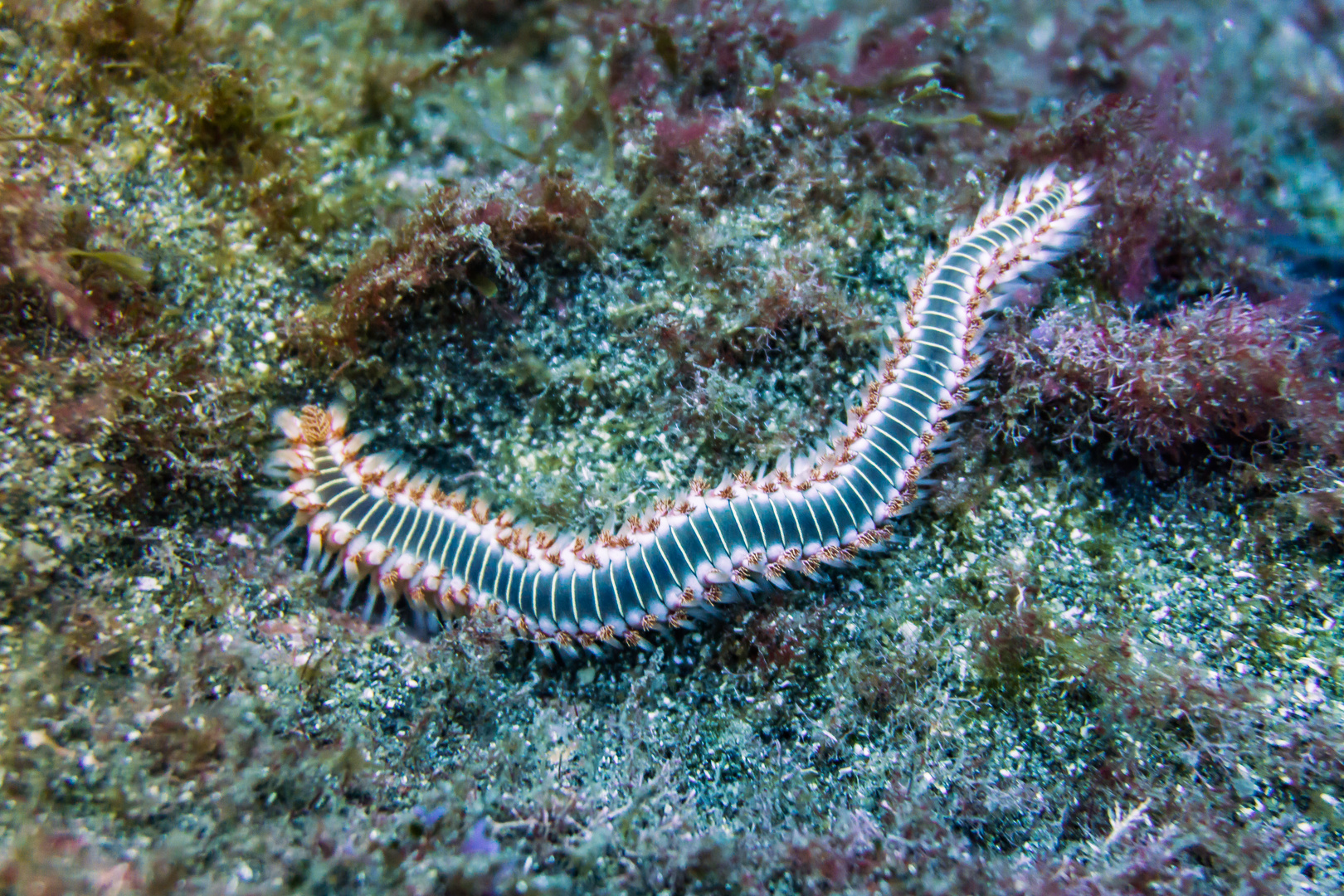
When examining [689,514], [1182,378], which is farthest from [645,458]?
[1182,378]

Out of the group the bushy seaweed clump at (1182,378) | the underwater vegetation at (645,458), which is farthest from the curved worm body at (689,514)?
the bushy seaweed clump at (1182,378)

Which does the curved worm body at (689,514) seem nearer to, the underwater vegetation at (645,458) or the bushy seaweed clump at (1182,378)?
the underwater vegetation at (645,458)

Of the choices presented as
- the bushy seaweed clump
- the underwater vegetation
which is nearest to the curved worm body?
the underwater vegetation

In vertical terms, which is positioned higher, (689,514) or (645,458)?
(645,458)

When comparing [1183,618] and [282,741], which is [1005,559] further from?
[282,741]

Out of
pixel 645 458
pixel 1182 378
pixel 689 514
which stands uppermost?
pixel 1182 378

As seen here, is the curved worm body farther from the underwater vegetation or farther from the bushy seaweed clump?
the bushy seaweed clump

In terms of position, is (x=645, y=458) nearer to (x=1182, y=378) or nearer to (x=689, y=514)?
(x=689, y=514)
